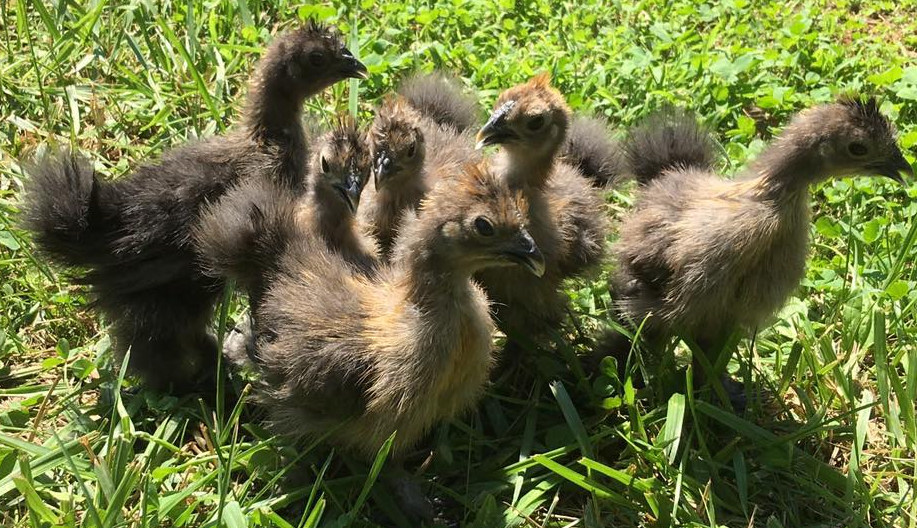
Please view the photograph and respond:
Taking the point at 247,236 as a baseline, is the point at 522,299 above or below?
below

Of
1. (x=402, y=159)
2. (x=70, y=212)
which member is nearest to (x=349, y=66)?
(x=402, y=159)

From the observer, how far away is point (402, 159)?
369 cm

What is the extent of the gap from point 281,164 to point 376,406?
4.60ft

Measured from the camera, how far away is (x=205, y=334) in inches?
158

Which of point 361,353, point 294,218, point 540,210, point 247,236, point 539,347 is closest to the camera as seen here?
point 361,353

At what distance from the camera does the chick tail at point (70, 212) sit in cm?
350

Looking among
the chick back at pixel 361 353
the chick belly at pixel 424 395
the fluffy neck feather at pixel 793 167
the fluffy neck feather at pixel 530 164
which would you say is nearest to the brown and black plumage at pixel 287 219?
the chick back at pixel 361 353

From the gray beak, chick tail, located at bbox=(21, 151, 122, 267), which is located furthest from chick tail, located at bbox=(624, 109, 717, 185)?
chick tail, located at bbox=(21, 151, 122, 267)

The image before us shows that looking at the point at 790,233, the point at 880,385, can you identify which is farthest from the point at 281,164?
the point at 880,385

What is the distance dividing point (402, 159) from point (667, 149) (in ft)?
3.68

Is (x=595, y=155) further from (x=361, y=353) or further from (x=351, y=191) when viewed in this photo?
(x=361, y=353)

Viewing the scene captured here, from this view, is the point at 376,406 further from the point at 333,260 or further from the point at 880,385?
the point at 880,385

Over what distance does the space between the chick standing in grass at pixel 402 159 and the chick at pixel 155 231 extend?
0.35 metres

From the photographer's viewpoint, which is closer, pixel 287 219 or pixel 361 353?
pixel 361 353
